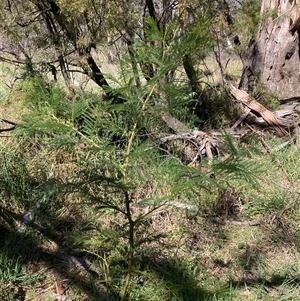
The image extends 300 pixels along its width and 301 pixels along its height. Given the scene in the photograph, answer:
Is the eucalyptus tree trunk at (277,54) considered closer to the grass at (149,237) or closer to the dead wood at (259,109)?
the dead wood at (259,109)

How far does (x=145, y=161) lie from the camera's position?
2.55 metres

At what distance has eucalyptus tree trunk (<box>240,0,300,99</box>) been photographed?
538 cm

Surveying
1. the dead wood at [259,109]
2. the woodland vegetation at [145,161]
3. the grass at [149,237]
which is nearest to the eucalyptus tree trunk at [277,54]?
the woodland vegetation at [145,161]

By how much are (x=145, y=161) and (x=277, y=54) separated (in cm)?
361

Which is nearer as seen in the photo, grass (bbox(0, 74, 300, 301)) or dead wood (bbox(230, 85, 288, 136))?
grass (bbox(0, 74, 300, 301))

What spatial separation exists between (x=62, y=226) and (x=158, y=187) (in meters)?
0.80

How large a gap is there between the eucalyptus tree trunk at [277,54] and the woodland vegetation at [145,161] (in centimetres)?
2

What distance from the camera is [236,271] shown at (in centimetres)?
294

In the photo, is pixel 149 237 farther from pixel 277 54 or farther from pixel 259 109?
pixel 277 54

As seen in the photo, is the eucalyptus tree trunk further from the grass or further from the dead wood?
the grass

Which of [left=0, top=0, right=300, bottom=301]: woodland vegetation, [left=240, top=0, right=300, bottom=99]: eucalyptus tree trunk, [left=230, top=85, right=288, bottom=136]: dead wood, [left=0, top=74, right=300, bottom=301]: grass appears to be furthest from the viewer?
[left=240, top=0, right=300, bottom=99]: eucalyptus tree trunk

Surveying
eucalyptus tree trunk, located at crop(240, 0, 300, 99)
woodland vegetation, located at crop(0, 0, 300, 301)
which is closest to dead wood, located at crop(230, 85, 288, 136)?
woodland vegetation, located at crop(0, 0, 300, 301)

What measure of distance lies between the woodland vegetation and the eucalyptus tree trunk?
0.06 ft

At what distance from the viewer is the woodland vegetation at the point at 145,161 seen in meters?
1.85
